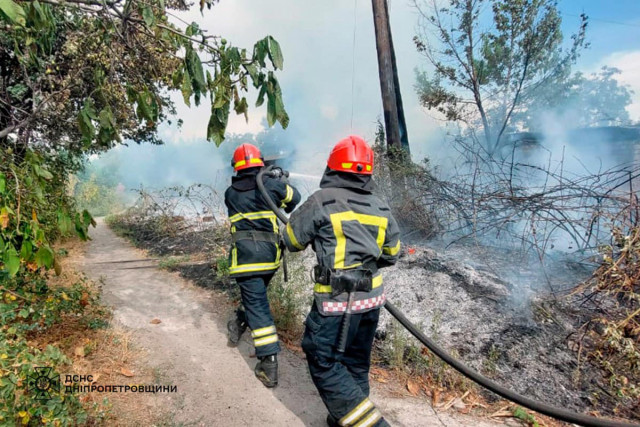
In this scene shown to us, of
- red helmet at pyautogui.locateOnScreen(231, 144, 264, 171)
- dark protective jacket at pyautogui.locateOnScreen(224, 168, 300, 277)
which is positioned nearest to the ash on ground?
dark protective jacket at pyautogui.locateOnScreen(224, 168, 300, 277)

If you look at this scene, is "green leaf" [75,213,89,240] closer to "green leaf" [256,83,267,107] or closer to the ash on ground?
"green leaf" [256,83,267,107]

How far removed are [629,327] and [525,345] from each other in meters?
0.79

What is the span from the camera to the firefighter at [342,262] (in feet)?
7.29

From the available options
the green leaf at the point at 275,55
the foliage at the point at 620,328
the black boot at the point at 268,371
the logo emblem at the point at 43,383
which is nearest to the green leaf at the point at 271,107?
the green leaf at the point at 275,55

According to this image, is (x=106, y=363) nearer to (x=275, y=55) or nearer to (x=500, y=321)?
(x=275, y=55)

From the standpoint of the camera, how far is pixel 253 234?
130 inches

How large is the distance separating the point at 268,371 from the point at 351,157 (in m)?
1.88

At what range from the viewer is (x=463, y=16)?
9.70 meters

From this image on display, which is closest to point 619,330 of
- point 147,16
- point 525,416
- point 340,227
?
point 525,416

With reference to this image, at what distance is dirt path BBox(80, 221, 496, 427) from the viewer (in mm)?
2592

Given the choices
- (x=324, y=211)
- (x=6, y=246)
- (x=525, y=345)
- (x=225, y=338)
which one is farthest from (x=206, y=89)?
(x=525, y=345)

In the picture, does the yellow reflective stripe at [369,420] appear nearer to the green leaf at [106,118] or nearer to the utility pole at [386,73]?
the green leaf at [106,118]

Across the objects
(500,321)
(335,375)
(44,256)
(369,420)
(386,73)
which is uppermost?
(386,73)

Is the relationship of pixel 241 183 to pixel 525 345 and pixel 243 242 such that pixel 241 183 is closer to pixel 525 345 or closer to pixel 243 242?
pixel 243 242
